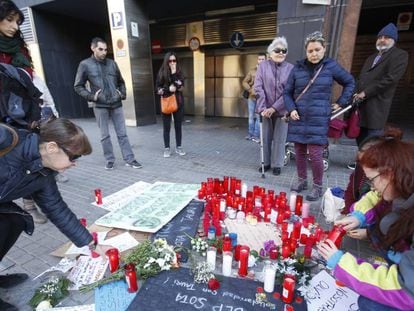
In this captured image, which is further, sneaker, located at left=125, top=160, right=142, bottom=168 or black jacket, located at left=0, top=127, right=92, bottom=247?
sneaker, located at left=125, top=160, right=142, bottom=168

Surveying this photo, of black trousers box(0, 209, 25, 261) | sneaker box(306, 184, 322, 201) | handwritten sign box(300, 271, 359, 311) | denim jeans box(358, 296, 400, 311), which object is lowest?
sneaker box(306, 184, 322, 201)

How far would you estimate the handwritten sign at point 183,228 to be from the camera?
2312 millimetres

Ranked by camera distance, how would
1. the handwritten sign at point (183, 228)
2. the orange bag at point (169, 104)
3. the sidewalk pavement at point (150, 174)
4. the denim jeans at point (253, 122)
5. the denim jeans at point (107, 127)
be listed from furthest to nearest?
the denim jeans at point (253, 122)
the orange bag at point (169, 104)
the denim jeans at point (107, 127)
the handwritten sign at point (183, 228)
the sidewalk pavement at point (150, 174)

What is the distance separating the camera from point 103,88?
4.10 meters

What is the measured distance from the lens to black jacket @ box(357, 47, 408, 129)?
3502mm

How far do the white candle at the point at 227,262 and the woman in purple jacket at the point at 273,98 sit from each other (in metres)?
2.45

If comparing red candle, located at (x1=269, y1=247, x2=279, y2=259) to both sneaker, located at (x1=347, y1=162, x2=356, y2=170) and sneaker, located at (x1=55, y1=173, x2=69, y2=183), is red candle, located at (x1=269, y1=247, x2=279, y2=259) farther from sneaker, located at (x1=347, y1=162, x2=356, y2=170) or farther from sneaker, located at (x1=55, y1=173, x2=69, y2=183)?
sneaker, located at (x1=55, y1=173, x2=69, y2=183)

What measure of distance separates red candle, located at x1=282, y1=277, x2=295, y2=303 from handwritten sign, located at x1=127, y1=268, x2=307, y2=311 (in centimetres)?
4

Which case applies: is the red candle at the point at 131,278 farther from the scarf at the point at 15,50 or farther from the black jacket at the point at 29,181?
the scarf at the point at 15,50

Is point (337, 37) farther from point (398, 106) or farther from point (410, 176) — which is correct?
point (398, 106)

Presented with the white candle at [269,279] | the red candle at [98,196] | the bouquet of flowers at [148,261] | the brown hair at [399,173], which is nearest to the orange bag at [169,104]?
the red candle at [98,196]

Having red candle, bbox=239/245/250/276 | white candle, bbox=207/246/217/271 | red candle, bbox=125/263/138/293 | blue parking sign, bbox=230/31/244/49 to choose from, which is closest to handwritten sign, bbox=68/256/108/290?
red candle, bbox=125/263/138/293

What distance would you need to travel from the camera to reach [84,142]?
166 cm

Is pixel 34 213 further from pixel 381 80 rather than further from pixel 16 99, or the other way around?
pixel 381 80
